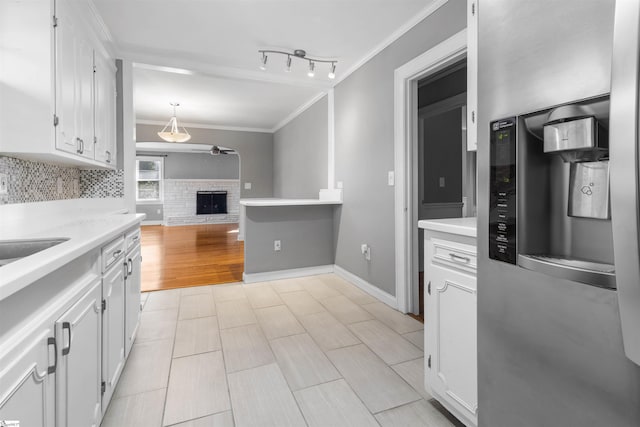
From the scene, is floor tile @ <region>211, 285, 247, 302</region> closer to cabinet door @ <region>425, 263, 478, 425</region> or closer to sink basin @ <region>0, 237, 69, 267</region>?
sink basin @ <region>0, 237, 69, 267</region>

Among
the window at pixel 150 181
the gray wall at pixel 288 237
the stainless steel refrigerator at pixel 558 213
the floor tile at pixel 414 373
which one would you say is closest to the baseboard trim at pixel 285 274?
the gray wall at pixel 288 237

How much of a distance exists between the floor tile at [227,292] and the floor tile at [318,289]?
0.68 metres

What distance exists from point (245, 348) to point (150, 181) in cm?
934

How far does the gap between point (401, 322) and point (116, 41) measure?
3.58 m

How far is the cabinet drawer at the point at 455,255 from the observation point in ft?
4.04

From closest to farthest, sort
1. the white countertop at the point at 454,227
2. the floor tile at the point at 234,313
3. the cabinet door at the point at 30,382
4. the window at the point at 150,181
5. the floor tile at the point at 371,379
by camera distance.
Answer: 1. the cabinet door at the point at 30,382
2. the white countertop at the point at 454,227
3. the floor tile at the point at 371,379
4. the floor tile at the point at 234,313
5. the window at the point at 150,181

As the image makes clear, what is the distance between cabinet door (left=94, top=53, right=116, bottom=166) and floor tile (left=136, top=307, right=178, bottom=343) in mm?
1366

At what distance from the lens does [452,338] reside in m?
1.35

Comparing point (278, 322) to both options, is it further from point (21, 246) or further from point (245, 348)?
point (21, 246)

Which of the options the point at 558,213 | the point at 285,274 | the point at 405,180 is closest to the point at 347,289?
the point at 285,274

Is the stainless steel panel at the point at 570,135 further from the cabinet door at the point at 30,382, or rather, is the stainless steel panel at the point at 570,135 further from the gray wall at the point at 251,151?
the gray wall at the point at 251,151

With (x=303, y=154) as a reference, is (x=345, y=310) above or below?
below

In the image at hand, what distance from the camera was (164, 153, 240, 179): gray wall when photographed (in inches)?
392

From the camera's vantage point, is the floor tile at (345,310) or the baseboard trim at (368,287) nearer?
the floor tile at (345,310)
